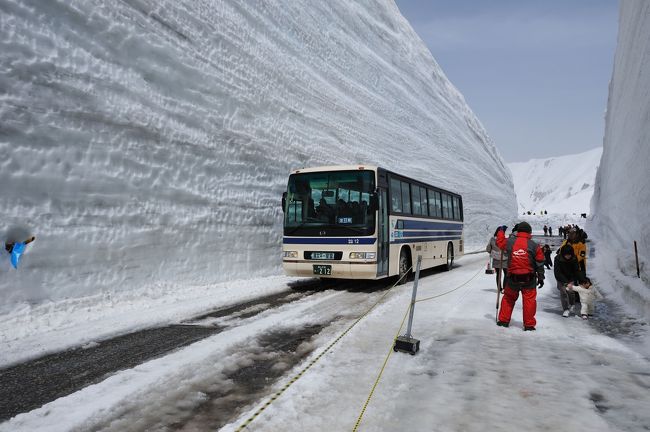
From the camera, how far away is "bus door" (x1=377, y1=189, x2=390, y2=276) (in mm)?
9461

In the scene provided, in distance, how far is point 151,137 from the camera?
31.6ft

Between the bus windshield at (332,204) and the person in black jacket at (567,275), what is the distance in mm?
3783

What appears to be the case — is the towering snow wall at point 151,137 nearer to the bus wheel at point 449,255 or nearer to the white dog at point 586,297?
the bus wheel at point 449,255

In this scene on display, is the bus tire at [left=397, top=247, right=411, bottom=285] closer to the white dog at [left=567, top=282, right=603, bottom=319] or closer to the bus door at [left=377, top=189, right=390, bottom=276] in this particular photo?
the bus door at [left=377, top=189, right=390, bottom=276]

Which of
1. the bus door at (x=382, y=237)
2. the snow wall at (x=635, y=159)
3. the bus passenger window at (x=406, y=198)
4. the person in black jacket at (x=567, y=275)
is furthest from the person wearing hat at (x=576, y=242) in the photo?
the bus passenger window at (x=406, y=198)

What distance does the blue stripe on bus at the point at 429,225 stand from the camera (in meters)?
11.1

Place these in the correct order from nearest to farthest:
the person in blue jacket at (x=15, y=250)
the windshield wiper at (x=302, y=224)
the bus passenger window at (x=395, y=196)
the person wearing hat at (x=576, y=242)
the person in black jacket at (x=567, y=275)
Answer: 1. the person in blue jacket at (x=15, y=250)
2. the person in black jacket at (x=567, y=275)
3. the person wearing hat at (x=576, y=242)
4. the windshield wiper at (x=302, y=224)
5. the bus passenger window at (x=395, y=196)

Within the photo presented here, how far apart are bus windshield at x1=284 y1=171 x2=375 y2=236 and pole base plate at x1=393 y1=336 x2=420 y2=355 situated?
182 inches

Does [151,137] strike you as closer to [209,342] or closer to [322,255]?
[322,255]

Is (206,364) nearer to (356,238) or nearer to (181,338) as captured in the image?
(181,338)

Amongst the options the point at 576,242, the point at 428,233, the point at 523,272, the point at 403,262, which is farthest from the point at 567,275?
the point at 428,233

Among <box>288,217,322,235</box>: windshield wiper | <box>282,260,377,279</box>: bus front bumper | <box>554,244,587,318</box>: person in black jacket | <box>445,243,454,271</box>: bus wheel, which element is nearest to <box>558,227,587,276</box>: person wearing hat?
<box>554,244,587,318</box>: person in black jacket

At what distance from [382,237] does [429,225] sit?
3830 millimetres

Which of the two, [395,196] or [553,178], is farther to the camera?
Result: [553,178]
